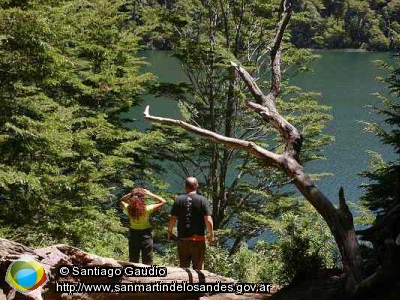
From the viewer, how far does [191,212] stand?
6441 mm

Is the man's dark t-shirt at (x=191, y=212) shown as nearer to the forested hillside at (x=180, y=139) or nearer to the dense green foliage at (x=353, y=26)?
the forested hillside at (x=180, y=139)

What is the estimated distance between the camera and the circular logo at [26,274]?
482cm

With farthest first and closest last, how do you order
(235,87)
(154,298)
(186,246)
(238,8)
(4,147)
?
(238,8), (235,87), (4,147), (186,246), (154,298)

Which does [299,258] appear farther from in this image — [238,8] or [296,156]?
[238,8]

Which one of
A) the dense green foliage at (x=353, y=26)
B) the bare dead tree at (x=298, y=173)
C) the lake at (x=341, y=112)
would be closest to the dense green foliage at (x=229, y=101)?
the lake at (x=341, y=112)

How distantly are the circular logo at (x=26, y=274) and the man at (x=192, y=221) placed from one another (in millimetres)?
2006

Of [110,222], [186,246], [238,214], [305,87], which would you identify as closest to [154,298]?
[186,246]

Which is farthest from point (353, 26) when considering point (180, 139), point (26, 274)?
point (26, 274)

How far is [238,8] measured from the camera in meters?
17.8

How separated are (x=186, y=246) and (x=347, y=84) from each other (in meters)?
57.4

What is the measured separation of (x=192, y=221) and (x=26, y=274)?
228 centimetres

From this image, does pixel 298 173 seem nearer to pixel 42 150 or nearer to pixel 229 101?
pixel 42 150

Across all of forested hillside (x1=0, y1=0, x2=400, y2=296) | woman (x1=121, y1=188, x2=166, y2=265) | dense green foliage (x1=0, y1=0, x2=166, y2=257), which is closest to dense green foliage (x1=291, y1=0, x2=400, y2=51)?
forested hillside (x1=0, y1=0, x2=400, y2=296)

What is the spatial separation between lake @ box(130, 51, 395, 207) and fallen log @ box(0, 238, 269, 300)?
836 centimetres
